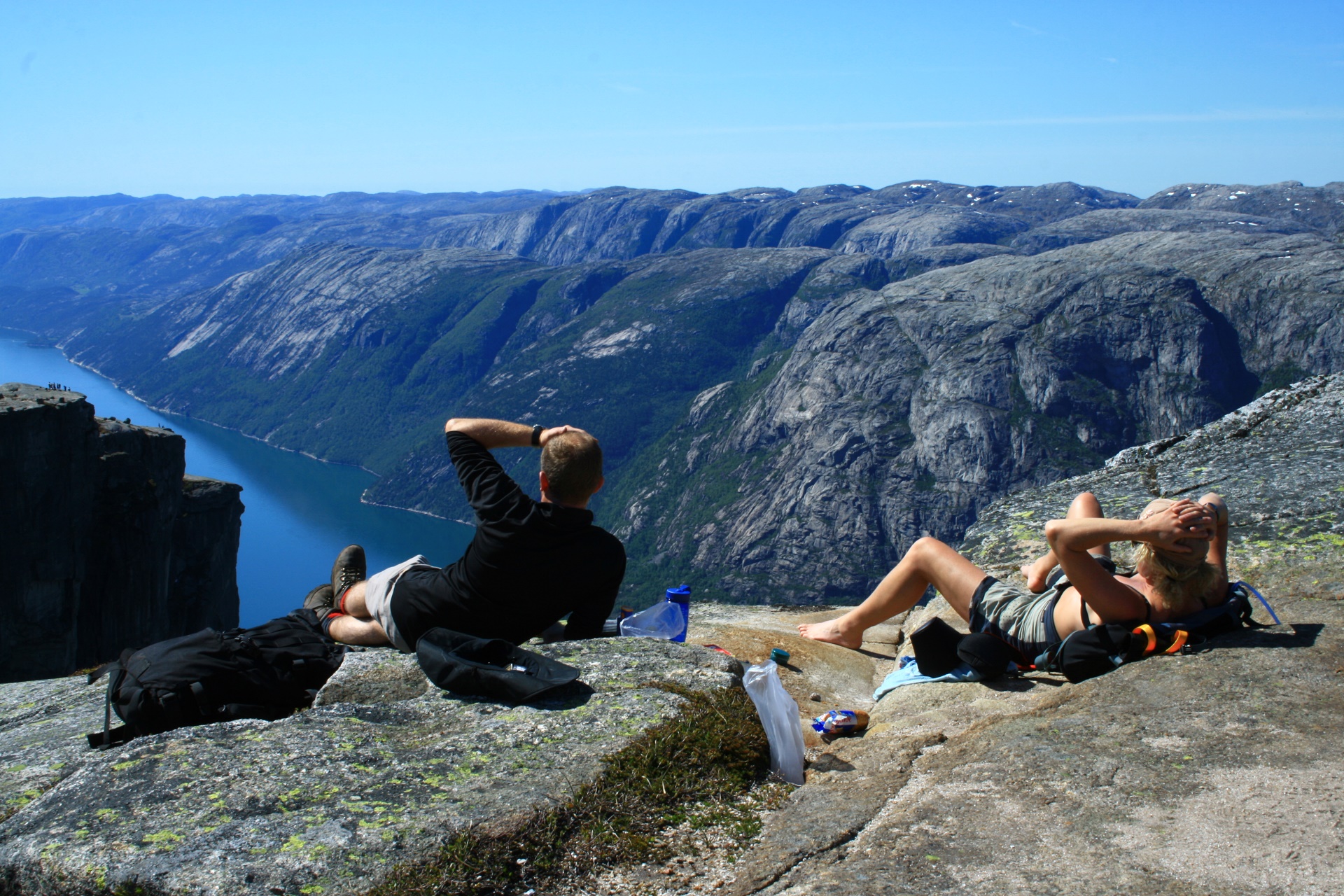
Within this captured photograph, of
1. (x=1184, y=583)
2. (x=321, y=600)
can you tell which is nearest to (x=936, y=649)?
(x=1184, y=583)

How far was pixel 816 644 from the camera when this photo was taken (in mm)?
10859

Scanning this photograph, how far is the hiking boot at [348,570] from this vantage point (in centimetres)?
1053

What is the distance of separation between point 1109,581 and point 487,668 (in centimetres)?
523

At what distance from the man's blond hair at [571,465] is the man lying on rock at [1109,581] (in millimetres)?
3973

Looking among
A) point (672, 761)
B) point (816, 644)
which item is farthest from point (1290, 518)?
point (672, 761)

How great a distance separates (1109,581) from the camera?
728 cm

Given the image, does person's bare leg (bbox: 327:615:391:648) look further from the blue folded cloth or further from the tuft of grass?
the blue folded cloth

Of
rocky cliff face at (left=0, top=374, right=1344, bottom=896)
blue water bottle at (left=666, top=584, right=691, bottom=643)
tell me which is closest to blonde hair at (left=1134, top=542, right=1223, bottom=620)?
rocky cliff face at (left=0, top=374, right=1344, bottom=896)

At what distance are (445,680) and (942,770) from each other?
12.3ft

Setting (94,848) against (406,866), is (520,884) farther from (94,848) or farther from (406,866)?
(94,848)

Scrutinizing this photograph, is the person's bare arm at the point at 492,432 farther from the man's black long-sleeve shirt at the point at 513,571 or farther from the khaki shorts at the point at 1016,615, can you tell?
the khaki shorts at the point at 1016,615

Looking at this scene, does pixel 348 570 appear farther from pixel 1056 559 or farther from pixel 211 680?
pixel 1056 559

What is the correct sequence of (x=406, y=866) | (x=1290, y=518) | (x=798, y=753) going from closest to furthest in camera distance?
1. (x=406, y=866)
2. (x=798, y=753)
3. (x=1290, y=518)

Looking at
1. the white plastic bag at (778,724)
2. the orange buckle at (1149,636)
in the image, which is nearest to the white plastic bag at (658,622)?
the white plastic bag at (778,724)
